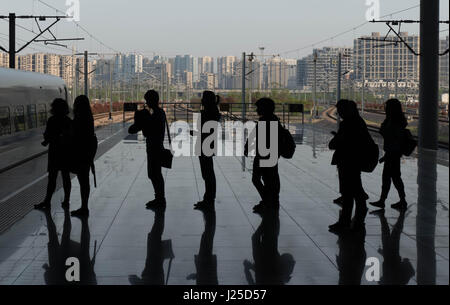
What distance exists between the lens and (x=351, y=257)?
6695 millimetres

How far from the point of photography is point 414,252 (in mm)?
6941

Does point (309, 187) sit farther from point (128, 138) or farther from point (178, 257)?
point (128, 138)

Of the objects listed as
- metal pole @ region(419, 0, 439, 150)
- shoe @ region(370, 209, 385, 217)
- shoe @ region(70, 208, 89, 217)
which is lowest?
shoe @ region(370, 209, 385, 217)

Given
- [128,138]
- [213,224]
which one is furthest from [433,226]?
[128,138]

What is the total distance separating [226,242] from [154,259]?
112 cm

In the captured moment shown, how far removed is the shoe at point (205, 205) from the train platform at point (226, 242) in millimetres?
161

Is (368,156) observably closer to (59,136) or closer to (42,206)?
(59,136)

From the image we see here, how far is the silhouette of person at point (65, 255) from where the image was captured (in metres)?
5.84

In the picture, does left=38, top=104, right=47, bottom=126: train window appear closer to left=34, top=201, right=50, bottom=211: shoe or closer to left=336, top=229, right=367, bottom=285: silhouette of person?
left=34, top=201, right=50, bottom=211: shoe

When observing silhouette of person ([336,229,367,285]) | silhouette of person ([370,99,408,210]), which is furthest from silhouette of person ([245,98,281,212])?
silhouette of person ([336,229,367,285])

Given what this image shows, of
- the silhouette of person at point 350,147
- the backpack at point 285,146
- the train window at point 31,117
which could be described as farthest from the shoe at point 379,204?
the train window at point 31,117

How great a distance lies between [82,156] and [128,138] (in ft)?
62.5

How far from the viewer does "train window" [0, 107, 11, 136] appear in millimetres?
15352

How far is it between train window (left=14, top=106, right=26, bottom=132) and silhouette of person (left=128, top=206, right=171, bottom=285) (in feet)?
28.7
